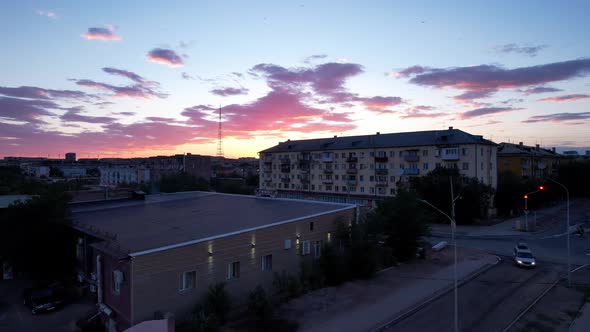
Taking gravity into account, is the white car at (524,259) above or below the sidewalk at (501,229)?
above

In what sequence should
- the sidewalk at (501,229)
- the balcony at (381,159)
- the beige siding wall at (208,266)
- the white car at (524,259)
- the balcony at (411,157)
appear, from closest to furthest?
the beige siding wall at (208,266), the white car at (524,259), the sidewalk at (501,229), the balcony at (411,157), the balcony at (381,159)

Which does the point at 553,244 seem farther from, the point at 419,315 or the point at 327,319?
the point at 327,319

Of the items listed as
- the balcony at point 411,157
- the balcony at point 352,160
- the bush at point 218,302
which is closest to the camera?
the bush at point 218,302

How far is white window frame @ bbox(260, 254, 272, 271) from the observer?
16.9 metres

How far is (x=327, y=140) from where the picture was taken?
67000mm

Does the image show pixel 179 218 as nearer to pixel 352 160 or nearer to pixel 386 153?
pixel 386 153

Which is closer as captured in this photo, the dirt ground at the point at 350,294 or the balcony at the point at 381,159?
the dirt ground at the point at 350,294

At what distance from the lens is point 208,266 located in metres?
14.6

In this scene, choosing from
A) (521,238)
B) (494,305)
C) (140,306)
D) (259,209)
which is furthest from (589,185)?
(140,306)

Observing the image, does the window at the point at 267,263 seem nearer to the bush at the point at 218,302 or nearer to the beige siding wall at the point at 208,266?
the beige siding wall at the point at 208,266

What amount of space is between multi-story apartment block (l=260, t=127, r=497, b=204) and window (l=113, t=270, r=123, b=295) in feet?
108

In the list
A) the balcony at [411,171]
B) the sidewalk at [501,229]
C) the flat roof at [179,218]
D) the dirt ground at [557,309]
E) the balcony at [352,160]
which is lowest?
the sidewalk at [501,229]

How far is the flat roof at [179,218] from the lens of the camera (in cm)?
1488

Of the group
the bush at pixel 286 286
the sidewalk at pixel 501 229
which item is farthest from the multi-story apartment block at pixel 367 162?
the bush at pixel 286 286
